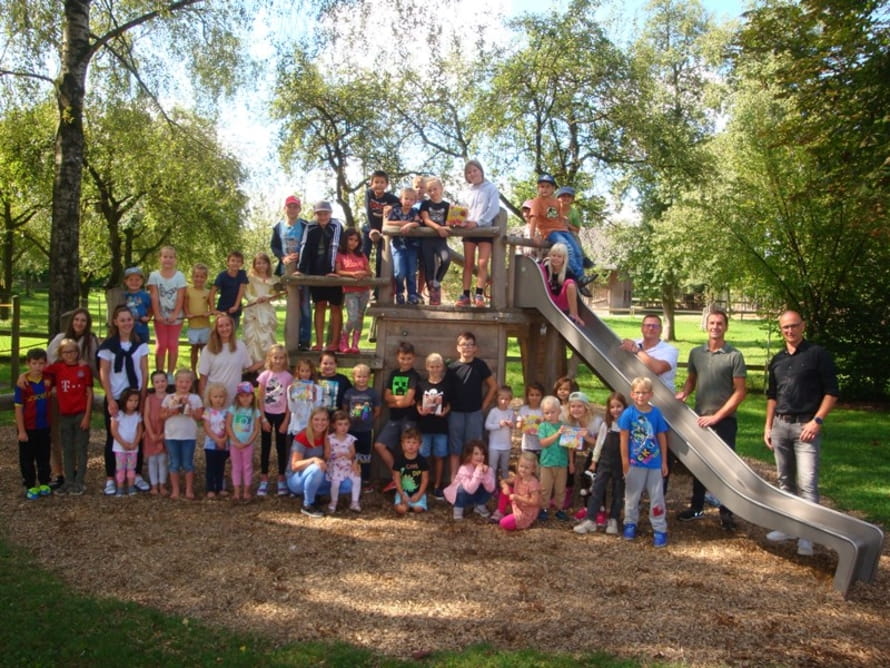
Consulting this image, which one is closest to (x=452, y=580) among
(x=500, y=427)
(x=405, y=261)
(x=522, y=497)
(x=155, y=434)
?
(x=522, y=497)

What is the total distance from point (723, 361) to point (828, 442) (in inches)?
289

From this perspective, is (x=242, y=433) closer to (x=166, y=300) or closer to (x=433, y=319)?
(x=166, y=300)

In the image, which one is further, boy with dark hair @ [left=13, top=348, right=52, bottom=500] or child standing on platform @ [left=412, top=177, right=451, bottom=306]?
child standing on platform @ [left=412, top=177, right=451, bottom=306]

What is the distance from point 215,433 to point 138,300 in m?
2.01

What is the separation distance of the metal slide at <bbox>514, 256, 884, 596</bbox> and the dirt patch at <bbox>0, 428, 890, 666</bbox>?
0.39 meters

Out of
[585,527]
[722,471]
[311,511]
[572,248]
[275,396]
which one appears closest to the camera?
[722,471]

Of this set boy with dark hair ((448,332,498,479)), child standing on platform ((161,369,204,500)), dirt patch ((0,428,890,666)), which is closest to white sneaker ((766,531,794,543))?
dirt patch ((0,428,890,666))

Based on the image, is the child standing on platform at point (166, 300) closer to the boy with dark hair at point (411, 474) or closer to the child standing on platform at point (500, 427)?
the boy with dark hair at point (411, 474)

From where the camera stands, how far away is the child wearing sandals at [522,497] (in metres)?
7.15

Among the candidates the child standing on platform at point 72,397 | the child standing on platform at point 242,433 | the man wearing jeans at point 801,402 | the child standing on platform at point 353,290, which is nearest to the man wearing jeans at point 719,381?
the man wearing jeans at point 801,402

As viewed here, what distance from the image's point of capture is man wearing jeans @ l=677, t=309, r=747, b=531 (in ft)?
23.3

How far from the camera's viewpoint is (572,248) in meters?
8.92

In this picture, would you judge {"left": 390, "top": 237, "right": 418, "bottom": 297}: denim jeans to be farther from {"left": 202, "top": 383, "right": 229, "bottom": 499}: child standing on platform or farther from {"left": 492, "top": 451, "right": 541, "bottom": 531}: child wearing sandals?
{"left": 492, "top": 451, "right": 541, "bottom": 531}: child wearing sandals

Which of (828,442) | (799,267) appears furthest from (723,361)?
(799,267)
